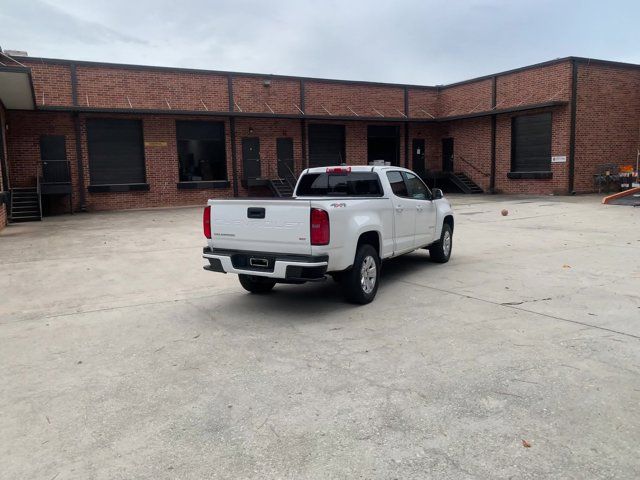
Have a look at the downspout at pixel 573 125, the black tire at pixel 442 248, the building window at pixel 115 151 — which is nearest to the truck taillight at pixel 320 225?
the black tire at pixel 442 248

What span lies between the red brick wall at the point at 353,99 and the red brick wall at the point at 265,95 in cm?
79

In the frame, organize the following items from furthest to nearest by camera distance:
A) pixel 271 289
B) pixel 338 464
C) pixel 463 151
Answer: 1. pixel 463 151
2. pixel 271 289
3. pixel 338 464

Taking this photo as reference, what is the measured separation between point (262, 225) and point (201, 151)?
19.7 metres

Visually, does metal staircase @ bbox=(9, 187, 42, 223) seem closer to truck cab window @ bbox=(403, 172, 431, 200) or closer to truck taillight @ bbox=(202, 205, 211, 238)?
truck taillight @ bbox=(202, 205, 211, 238)

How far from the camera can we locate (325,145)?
2803 cm

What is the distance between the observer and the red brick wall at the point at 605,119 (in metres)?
24.4

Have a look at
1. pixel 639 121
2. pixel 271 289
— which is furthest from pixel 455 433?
pixel 639 121

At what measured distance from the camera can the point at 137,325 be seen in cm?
608

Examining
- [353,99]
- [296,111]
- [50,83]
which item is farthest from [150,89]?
[353,99]

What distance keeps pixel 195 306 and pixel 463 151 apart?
26103mm

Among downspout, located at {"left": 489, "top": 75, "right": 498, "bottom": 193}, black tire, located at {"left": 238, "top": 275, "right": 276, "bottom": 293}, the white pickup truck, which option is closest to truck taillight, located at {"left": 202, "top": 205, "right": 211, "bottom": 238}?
the white pickup truck

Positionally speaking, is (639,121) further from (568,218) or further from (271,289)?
(271,289)

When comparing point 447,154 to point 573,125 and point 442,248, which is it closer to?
point 573,125

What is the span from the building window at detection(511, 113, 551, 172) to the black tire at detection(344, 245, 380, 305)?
70.6 feet
